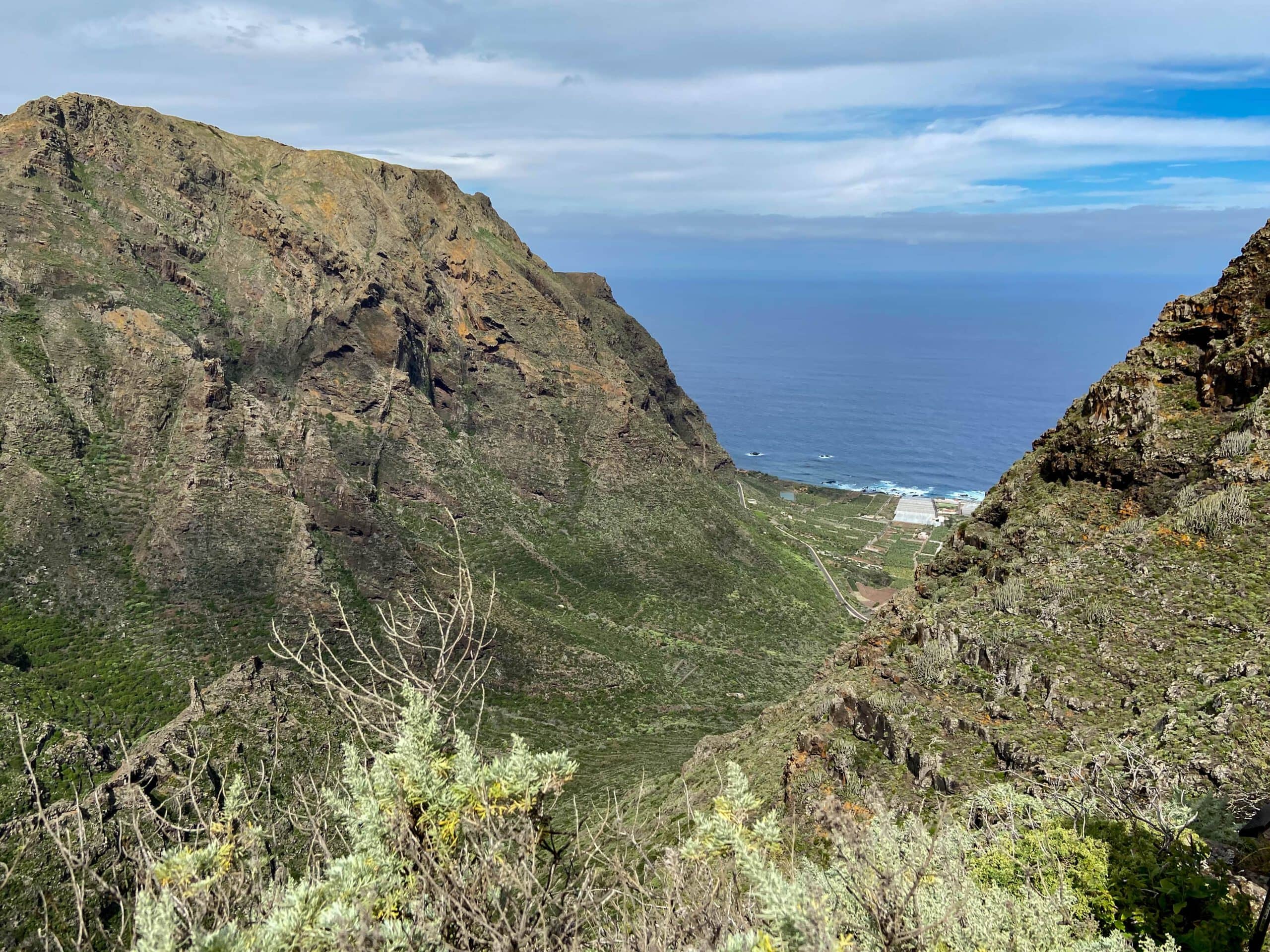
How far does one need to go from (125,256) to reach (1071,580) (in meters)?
71.0

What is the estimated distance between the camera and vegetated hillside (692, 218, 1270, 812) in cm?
1792

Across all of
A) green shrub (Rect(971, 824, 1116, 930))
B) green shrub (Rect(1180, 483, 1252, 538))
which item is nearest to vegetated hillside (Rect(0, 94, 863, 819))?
green shrub (Rect(971, 824, 1116, 930))

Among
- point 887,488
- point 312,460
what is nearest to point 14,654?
point 312,460

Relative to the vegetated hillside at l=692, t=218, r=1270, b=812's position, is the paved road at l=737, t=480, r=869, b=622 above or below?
below

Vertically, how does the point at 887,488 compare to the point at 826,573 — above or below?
above

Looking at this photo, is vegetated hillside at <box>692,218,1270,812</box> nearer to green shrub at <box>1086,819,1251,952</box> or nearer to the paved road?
green shrub at <box>1086,819,1251,952</box>

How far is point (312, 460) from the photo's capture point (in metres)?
63.2

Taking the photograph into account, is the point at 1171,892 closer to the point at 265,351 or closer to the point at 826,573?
the point at 265,351

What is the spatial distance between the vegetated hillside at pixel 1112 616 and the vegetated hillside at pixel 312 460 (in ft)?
68.1

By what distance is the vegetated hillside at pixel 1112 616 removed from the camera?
17.9 m

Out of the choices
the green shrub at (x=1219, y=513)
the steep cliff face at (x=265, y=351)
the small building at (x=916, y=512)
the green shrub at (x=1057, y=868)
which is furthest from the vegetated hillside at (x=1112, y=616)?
the small building at (x=916, y=512)

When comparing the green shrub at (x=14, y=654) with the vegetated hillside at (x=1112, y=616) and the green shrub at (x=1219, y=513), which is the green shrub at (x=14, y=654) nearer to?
the vegetated hillside at (x=1112, y=616)

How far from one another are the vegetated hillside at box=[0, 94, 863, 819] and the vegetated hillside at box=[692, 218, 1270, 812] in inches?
817

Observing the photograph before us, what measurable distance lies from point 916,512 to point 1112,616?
125470mm
